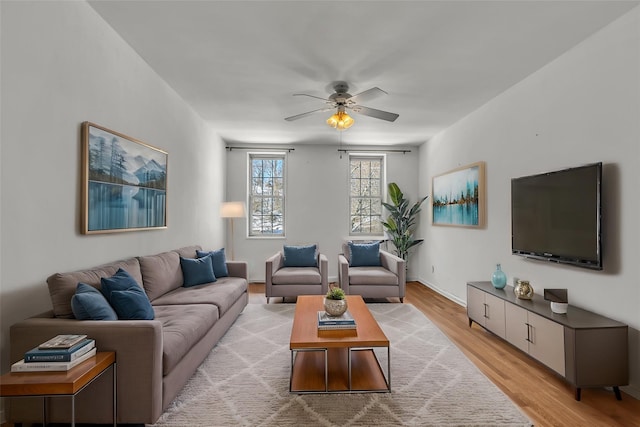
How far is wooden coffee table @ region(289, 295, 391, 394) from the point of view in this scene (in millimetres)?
2223

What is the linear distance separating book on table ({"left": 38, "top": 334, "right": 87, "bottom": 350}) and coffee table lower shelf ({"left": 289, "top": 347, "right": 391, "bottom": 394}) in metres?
1.30

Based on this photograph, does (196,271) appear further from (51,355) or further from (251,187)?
(251,187)

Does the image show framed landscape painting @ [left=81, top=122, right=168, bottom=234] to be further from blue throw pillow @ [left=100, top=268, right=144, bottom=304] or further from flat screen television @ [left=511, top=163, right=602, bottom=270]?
flat screen television @ [left=511, top=163, right=602, bottom=270]

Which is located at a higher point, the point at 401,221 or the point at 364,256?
the point at 401,221

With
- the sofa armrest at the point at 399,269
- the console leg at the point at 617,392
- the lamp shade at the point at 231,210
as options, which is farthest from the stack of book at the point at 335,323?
the lamp shade at the point at 231,210

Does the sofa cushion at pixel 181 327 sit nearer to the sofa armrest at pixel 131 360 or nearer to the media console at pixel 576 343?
the sofa armrest at pixel 131 360

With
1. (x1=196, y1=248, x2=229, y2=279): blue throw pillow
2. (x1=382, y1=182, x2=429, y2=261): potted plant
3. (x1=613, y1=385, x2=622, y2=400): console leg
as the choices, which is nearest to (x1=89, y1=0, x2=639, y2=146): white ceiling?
(x1=196, y1=248, x2=229, y2=279): blue throw pillow

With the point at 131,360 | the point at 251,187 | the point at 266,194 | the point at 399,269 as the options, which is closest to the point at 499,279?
the point at 399,269

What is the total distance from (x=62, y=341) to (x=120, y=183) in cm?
148

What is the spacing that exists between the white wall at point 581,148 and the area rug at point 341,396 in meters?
1.12

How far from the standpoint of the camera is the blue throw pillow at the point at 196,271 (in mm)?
3563

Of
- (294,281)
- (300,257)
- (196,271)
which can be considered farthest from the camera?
(300,257)

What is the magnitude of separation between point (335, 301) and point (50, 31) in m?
2.72

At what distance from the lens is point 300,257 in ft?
16.7
